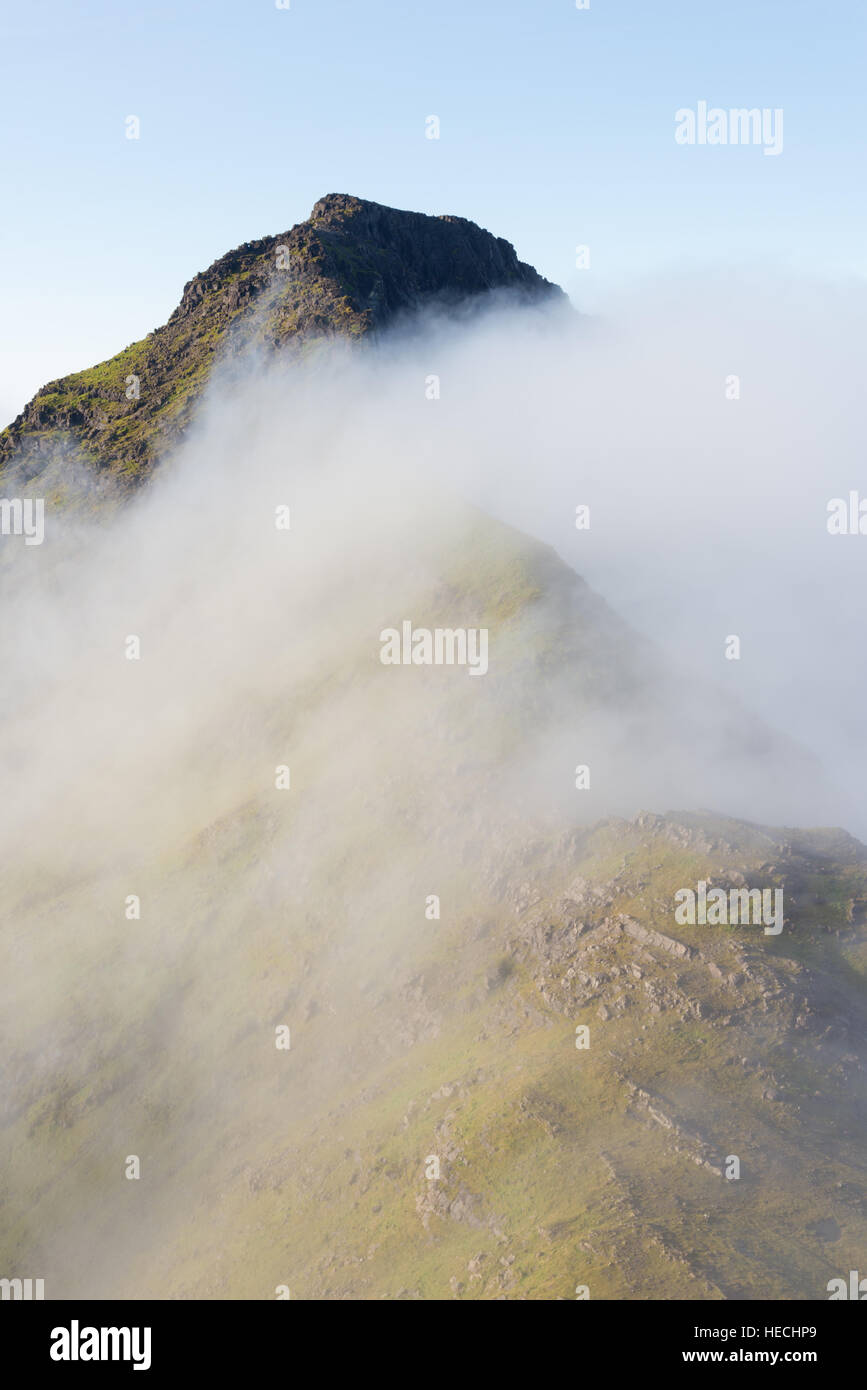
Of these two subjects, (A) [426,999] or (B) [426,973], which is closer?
(A) [426,999]

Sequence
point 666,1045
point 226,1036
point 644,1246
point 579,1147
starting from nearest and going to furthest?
point 644,1246, point 579,1147, point 666,1045, point 226,1036

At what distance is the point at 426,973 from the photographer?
84.8 m

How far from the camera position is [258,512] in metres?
178

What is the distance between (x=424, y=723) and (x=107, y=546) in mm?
110395

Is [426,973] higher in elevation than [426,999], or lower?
higher

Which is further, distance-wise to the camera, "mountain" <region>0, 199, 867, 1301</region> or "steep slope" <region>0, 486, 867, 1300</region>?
"mountain" <region>0, 199, 867, 1301</region>

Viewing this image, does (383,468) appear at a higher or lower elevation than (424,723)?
higher

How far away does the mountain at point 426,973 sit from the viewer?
190ft

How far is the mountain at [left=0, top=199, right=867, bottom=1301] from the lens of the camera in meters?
58.0

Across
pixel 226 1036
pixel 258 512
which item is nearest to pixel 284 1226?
pixel 226 1036

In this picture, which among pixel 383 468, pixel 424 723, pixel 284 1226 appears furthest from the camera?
pixel 383 468

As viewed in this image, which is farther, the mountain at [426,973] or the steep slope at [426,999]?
the mountain at [426,973]
